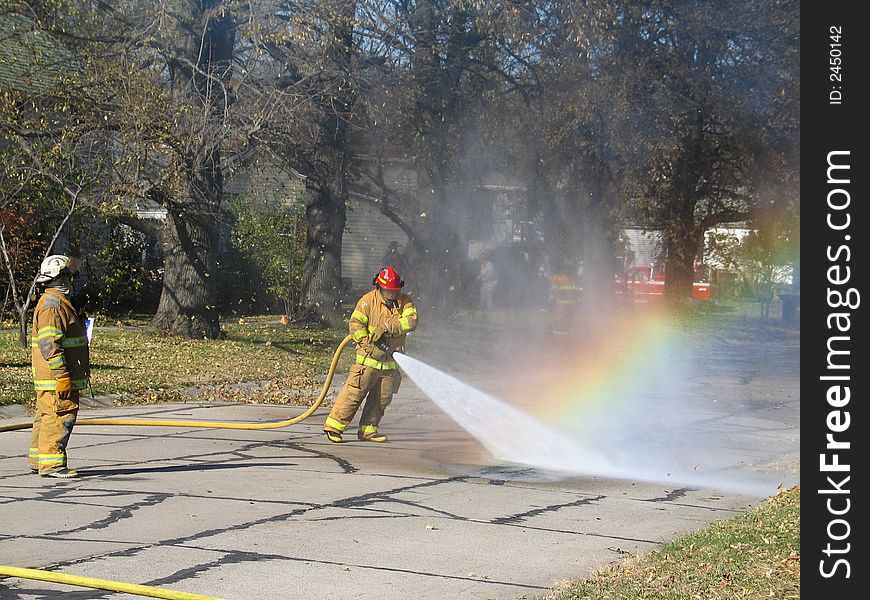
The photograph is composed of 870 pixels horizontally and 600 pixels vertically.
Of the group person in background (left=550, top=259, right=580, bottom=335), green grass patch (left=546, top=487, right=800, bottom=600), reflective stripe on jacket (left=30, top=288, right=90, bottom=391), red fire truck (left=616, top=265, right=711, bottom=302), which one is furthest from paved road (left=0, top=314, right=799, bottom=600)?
red fire truck (left=616, top=265, right=711, bottom=302)

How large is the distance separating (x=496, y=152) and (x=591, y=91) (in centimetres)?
275

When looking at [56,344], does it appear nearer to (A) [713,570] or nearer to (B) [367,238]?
(A) [713,570]

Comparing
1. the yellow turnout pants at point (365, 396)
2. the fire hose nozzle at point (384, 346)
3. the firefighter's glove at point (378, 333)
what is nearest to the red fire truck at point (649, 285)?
the yellow turnout pants at point (365, 396)

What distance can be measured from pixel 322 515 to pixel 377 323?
3.45m

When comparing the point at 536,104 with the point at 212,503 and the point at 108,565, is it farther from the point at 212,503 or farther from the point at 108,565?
the point at 108,565

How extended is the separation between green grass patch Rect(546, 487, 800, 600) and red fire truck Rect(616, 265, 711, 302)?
2752cm

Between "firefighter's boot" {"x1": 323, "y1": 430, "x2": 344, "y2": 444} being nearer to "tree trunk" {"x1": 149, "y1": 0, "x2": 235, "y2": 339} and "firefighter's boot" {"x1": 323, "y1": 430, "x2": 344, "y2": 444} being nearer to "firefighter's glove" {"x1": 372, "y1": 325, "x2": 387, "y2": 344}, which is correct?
"firefighter's glove" {"x1": 372, "y1": 325, "x2": 387, "y2": 344}

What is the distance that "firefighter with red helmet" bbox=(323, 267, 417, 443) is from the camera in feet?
34.2

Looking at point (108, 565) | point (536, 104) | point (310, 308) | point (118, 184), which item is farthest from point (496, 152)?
point (108, 565)

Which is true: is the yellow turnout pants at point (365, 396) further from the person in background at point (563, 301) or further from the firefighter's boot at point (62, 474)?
the person in background at point (563, 301)

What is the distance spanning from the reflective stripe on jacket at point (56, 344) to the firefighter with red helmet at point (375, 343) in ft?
8.51

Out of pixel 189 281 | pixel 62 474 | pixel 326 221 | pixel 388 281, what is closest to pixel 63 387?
pixel 62 474

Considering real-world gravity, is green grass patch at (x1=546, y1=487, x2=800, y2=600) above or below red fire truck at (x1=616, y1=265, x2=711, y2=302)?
below

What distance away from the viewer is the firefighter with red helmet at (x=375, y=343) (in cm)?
1044
